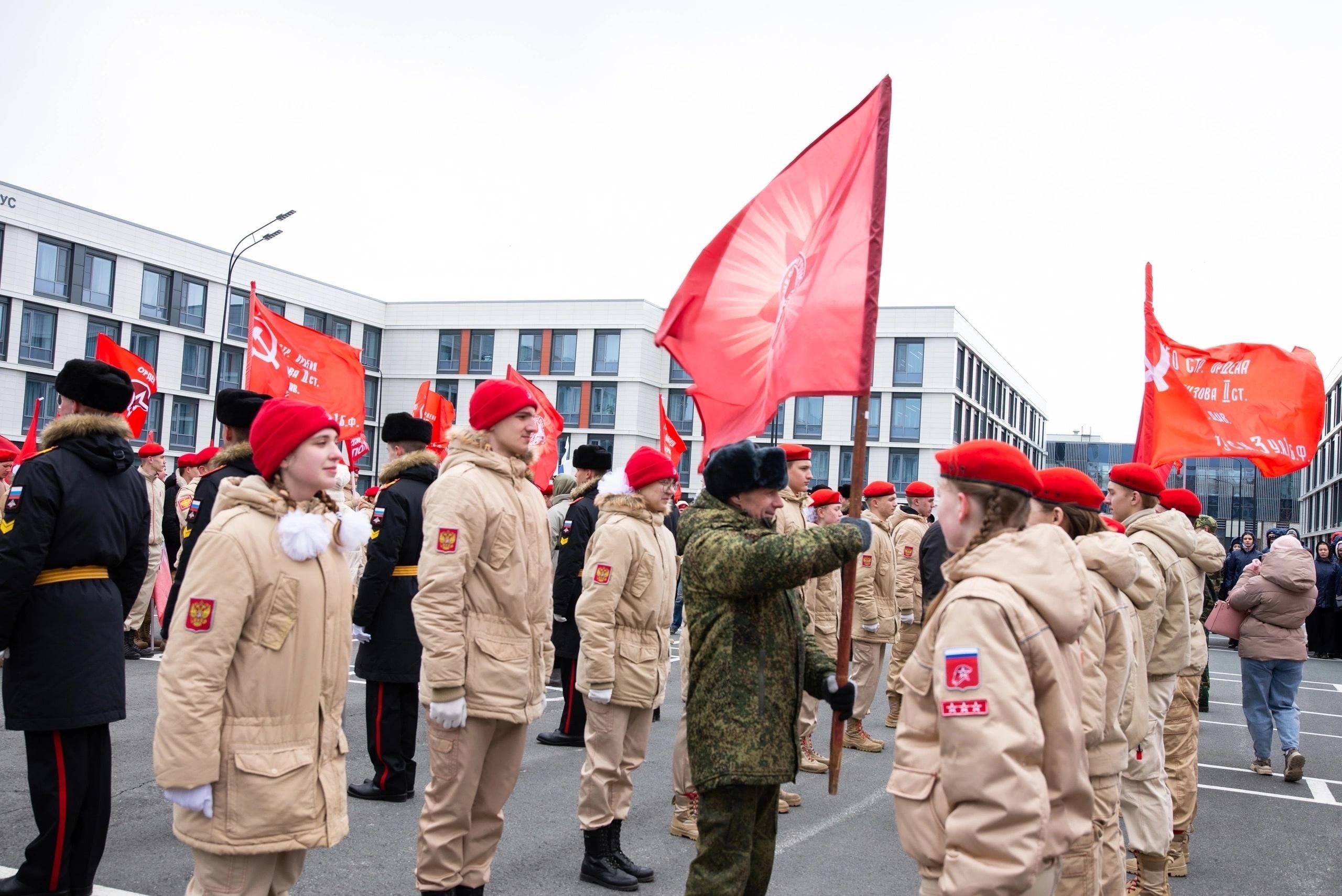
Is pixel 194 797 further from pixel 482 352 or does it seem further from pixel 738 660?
pixel 482 352

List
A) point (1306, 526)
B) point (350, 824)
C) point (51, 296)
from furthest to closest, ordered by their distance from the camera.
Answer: point (1306, 526) → point (51, 296) → point (350, 824)

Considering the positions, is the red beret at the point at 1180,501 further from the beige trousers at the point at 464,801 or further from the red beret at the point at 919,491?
the beige trousers at the point at 464,801

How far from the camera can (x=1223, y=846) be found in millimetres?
6840

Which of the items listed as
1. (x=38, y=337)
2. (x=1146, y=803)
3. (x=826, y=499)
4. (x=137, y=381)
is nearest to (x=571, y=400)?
(x=38, y=337)

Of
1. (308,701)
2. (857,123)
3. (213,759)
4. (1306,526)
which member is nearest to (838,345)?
(857,123)

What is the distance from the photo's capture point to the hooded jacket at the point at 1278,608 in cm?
887

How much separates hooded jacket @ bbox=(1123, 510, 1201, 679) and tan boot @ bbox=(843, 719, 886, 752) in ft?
11.6

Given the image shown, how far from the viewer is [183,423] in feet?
184

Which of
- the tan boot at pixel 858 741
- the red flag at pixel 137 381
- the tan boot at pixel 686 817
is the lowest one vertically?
the tan boot at pixel 858 741

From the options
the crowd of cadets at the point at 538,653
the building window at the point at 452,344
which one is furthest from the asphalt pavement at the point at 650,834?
the building window at the point at 452,344

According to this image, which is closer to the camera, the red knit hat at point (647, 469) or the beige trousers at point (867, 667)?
the red knit hat at point (647, 469)

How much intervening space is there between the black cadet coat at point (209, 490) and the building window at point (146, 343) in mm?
50616

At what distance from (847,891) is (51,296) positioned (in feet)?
176

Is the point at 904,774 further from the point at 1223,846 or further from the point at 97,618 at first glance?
the point at 1223,846
